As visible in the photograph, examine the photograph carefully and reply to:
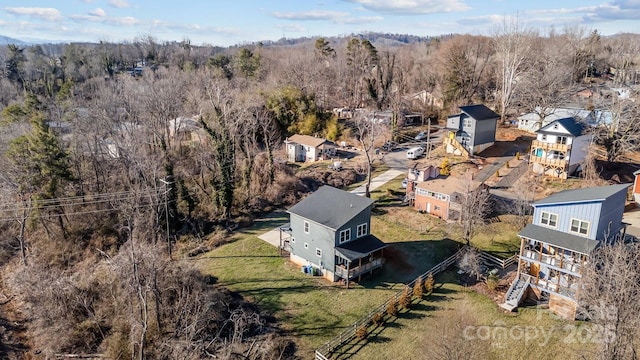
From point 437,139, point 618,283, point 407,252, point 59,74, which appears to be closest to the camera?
point 618,283

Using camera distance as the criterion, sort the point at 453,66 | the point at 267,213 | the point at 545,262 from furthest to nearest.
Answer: the point at 453,66
the point at 267,213
the point at 545,262

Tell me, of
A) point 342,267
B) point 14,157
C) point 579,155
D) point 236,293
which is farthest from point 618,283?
point 14,157

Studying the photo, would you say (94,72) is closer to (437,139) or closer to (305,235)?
A: (437,139)

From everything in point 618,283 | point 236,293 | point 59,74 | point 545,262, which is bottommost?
point 236,293

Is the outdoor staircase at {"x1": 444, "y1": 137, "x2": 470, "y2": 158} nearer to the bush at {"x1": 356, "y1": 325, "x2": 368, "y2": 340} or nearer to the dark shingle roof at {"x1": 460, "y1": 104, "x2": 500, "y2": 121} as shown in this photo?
the dark shingle roof at {"x1": 460, "y1": 104, "x2": 500, "y2": 121}

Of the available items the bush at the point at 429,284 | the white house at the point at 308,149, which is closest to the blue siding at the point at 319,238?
the bush at the point at 429,284

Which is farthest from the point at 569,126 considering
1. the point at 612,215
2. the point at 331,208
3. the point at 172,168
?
the point at 172,168

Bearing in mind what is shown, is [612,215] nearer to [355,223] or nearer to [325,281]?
[355,223]
